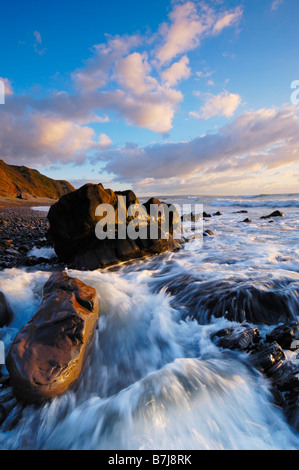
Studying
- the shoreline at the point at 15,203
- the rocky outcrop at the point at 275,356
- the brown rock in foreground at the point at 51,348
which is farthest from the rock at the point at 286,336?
the shoreline at the point at 15,203

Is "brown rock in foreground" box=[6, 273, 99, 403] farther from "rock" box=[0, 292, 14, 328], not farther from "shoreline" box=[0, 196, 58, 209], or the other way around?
"shoreline" box=[0, 196, 58, 209]

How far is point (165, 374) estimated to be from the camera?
2.36 m

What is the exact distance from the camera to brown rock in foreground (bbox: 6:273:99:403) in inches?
80.4

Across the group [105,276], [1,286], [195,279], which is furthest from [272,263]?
[1,286]

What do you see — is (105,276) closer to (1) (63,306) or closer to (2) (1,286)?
(2) (1,286)

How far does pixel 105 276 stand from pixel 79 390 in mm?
3382

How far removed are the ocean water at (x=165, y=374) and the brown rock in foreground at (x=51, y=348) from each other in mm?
174

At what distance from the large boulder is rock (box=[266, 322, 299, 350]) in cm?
471

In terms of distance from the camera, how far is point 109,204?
6.47 m

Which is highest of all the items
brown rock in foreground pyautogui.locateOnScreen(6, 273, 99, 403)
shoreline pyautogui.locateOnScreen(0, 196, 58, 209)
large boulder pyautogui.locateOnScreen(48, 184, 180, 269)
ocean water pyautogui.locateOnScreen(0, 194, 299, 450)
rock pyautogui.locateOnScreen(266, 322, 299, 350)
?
shoreline pyautogui.locateOnScreen(0, 196, 58, 209)

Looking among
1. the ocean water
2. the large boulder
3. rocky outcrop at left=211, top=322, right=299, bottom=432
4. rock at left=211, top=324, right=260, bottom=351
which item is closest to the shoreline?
the large boulder

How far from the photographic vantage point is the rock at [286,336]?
2693mm

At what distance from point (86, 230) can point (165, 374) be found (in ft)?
15.5
